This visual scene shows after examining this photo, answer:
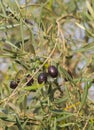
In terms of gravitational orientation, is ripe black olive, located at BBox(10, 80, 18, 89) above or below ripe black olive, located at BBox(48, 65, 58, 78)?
below

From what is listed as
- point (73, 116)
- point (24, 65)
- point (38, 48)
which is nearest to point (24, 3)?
point (38, 48)

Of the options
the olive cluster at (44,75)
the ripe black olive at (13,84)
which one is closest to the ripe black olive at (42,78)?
the olive cluster at (44,75)

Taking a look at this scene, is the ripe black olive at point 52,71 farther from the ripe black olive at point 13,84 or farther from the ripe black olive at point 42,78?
the ripe black olive at point 13,84

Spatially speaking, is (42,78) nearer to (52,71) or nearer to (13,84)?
Answer: (52,71)

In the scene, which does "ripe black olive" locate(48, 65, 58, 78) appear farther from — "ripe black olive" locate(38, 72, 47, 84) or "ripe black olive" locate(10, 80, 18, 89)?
"ripe black olive" locate(10, 80, 18, 89)

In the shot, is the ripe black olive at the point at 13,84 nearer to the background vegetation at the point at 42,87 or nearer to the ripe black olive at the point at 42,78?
the background vegetation at the point at 42,87

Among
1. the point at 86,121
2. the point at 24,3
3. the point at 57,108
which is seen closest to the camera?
the point at 86,121

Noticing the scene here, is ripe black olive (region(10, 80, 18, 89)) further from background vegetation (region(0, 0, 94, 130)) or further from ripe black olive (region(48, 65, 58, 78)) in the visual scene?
ripe black olive (region(48, 65, 58, 78))

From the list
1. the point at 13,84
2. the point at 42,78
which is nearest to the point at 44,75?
the point at 42,78

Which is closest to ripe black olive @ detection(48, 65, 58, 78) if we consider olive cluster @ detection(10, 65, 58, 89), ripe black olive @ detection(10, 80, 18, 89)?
olive cluster @ detection(10, 65, 58, 89)

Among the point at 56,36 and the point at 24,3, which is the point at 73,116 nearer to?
the point at 56,36

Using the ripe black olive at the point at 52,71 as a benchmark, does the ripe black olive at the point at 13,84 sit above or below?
below
